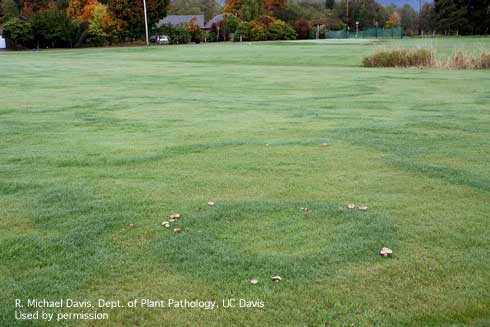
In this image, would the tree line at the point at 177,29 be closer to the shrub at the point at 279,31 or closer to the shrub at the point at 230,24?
the shrub at the point at 230,24

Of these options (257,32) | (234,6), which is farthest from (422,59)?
(234,6)

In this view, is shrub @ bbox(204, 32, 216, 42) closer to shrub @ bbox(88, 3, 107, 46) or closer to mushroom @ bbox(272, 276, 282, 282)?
shrub @ bbox(88, 3, 107, 46)

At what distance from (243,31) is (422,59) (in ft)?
160

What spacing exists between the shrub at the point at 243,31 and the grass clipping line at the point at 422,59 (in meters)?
46.5

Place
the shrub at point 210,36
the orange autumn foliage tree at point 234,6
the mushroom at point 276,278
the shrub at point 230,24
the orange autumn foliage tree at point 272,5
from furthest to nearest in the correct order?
1. the orange autumn foliage tree at point 234,6
2. the orange autumn foliage tree at point 272,5
3. the shrub at point 230,24
4. the shrub at point 210,36
5. the mushroom at point 276,278

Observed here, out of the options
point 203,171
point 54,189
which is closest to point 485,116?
point 203,171

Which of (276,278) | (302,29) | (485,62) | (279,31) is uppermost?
(302,29)

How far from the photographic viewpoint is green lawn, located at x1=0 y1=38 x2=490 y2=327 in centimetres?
354

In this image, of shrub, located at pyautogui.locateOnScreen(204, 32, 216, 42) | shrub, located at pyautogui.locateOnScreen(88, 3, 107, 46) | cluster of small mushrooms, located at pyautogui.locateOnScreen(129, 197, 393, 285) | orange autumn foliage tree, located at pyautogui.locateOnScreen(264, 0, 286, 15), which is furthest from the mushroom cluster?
orange autumn foliage tree, located at pyautogui.locateOnScreen(264, 0, 286, 15)

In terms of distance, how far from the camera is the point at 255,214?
4.93 m

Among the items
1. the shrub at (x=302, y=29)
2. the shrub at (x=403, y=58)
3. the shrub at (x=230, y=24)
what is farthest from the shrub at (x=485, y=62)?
the shrub at (x=230, y=24)

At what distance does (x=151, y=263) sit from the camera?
399 centimetres

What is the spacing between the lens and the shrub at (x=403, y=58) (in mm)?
22875

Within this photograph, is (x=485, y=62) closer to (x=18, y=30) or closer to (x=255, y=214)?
(x=255, y=214)
